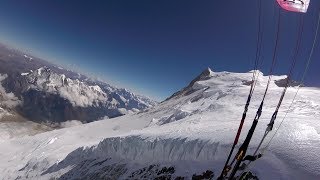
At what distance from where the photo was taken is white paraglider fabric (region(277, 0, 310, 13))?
1320cm

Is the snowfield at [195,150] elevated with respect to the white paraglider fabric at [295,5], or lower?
lower

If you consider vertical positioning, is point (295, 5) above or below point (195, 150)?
above

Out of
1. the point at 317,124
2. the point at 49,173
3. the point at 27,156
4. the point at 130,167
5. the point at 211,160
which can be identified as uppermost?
the point at 317,124

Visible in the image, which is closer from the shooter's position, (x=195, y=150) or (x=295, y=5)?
(x=295, y=5)

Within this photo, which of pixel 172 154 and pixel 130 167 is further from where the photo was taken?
pixel 130 167

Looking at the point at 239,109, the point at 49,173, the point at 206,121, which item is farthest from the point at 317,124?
the point at 49,173

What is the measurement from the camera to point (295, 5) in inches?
524

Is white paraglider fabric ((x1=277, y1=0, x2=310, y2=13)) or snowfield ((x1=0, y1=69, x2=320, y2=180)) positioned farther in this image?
snowfield ((x1=0, y1=69, x2=320, y2=180))

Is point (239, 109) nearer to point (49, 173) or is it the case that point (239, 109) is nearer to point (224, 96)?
point (224, 96)

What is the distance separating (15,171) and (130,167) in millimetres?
35666

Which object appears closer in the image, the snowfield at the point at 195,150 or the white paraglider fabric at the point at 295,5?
the white paraglider fabric at the point at 295,5

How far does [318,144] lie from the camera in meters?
27.5

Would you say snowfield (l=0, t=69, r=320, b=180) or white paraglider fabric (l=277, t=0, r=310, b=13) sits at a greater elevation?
white paraglider fabric (l=277, t=0, r=310, b=13)

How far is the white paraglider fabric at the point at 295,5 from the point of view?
13195mm
